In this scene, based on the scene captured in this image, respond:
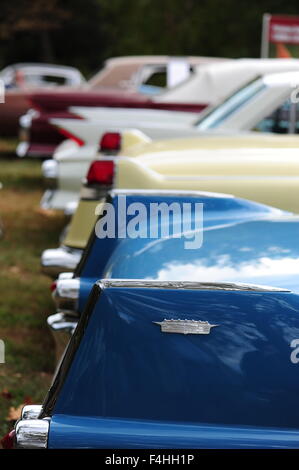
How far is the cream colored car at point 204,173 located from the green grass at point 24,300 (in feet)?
1.82

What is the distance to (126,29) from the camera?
4612cm

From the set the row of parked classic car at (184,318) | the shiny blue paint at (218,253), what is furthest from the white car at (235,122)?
the shiny blue paint at (218,253)

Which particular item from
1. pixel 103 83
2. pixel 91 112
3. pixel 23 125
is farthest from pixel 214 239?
pixel 103 83

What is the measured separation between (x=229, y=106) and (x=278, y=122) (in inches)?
23.2

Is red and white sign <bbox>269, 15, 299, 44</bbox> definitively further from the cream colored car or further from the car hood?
the car hood

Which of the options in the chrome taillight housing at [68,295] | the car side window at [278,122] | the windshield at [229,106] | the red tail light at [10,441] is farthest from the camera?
the windshield at [229,106]

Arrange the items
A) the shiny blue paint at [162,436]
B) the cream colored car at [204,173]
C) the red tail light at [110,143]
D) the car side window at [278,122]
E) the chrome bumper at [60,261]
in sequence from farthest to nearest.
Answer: the car side window at [278,122] < the red tail light at [110,143] < the chrome bumper at [60,261] < the cream colored car at [204,173] < the shiny blue paint at [162,436]

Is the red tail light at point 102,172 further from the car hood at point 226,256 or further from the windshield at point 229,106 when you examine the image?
the windshield at point 229,106

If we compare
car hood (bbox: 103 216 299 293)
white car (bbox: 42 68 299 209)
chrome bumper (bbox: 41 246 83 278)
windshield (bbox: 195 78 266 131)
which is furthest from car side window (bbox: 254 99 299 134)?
car hood (bbox: 103 216 299 293)

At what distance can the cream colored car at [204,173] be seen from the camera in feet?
15.0

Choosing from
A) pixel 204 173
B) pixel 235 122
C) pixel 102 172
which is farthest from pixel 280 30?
pixel 204 173

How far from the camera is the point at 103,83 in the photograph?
1639cm

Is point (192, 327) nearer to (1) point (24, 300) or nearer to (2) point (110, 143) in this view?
(2) point (110, 143)

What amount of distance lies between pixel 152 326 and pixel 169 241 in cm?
94
